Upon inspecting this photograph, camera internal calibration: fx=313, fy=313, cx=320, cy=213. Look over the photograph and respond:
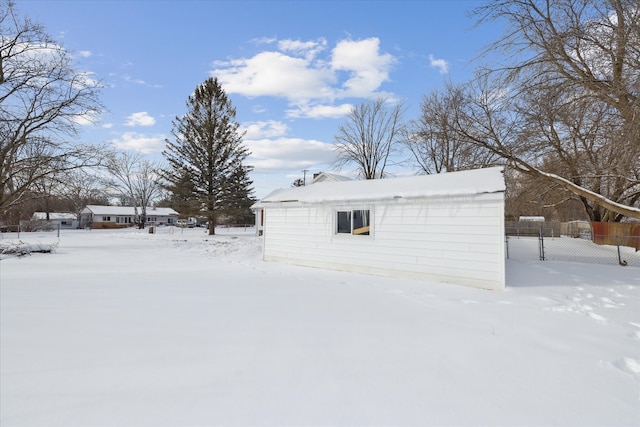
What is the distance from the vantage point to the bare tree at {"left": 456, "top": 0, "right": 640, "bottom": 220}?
20.7 ft

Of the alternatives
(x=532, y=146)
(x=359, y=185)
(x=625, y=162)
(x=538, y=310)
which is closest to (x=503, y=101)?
(x=532, y=146)

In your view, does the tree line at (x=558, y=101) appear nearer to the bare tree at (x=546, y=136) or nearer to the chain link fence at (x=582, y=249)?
the bare tree at (x=546, y=136)

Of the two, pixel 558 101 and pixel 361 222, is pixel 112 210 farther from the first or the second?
pixel 558 101

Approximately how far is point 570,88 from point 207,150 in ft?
70.8

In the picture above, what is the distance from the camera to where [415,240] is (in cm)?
765

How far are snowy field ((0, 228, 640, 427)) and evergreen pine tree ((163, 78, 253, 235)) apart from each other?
17.9 m

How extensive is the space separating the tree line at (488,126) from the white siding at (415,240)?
3274 millimetres

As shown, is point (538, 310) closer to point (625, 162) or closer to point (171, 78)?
point (625, 162)

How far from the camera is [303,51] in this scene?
12.1 meters

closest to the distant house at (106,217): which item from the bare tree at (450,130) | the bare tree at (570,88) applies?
the bare tree at (450,130)

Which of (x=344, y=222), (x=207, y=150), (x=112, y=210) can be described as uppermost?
(x=207, y=150)

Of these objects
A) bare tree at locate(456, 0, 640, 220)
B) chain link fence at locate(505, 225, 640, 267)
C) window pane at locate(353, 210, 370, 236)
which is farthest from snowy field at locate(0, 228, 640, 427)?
chain link fence at locate(505, 225, 640, 267)

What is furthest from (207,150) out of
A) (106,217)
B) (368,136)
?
(106,217)

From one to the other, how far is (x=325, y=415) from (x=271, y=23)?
441 inches
